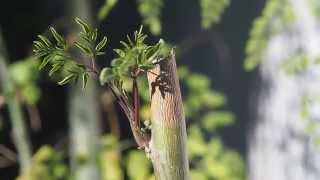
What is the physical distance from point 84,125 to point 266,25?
475 mm

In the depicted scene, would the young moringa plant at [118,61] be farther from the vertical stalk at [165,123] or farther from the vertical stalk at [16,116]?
the vertical stalk at [16,116]

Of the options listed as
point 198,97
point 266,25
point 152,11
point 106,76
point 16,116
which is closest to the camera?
point 106,76

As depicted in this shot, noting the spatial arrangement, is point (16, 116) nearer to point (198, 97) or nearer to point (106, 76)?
point (198, 97)

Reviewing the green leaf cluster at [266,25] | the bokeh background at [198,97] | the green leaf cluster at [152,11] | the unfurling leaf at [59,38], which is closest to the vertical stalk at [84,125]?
the bokeh background at [198,97]

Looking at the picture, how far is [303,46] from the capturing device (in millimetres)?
1252

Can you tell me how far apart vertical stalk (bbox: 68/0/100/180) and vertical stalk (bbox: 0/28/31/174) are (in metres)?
0.11

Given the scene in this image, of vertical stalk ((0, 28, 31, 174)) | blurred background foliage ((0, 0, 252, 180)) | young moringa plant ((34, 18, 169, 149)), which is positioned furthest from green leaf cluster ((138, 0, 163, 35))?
young moringa plant ((34, 18, 169, 149))

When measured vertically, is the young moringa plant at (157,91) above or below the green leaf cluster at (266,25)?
below

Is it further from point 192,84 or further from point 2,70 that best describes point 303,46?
point 2,70

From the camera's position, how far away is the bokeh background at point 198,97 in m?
1.24

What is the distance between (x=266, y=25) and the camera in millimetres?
1204

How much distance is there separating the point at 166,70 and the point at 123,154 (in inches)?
41.5

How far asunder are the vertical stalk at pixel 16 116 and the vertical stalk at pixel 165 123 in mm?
940

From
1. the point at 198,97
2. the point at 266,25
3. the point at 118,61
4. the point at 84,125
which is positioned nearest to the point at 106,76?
the point at 118,61
